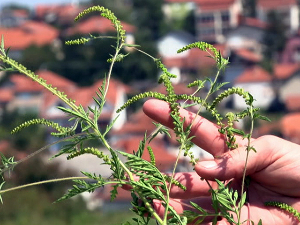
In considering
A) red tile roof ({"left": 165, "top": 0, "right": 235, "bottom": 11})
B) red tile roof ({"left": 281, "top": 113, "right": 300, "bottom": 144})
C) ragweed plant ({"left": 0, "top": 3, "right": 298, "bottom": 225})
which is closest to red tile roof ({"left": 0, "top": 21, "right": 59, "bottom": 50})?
red tile roof ({"left": 165, "top": 0, "right": 235, "bottom": 11})

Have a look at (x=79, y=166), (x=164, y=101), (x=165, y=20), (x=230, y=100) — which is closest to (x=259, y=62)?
(x=230, y=100)

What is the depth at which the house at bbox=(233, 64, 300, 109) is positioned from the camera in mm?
40031

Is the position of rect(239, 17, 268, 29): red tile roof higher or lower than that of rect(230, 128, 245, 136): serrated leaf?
lower

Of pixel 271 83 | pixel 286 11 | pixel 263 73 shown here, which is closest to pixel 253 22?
pixel 286 11

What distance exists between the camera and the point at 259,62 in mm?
43219

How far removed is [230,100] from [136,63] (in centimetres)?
458

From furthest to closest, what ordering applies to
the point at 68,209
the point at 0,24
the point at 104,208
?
the point at 0,24
the point at 104,208
the point at 68,209

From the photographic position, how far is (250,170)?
1044mm

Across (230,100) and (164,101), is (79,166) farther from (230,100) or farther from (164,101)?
(164,101)

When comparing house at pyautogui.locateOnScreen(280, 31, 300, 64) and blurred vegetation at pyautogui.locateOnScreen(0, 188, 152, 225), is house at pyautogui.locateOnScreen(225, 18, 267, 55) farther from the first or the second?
blurred vegetation at pyautogui.locateOnScreen(0, 188, 152, 225)

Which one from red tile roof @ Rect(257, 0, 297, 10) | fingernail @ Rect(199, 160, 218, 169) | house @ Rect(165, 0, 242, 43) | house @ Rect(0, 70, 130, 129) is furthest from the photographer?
house @ Rect(165, 0, 242, 43)

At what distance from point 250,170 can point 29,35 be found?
4946 centimetres

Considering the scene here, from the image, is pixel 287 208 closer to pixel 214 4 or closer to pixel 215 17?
pixel 215 17

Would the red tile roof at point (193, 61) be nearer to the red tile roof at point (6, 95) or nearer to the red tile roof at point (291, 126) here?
the red tile roof at point (291, 126)
